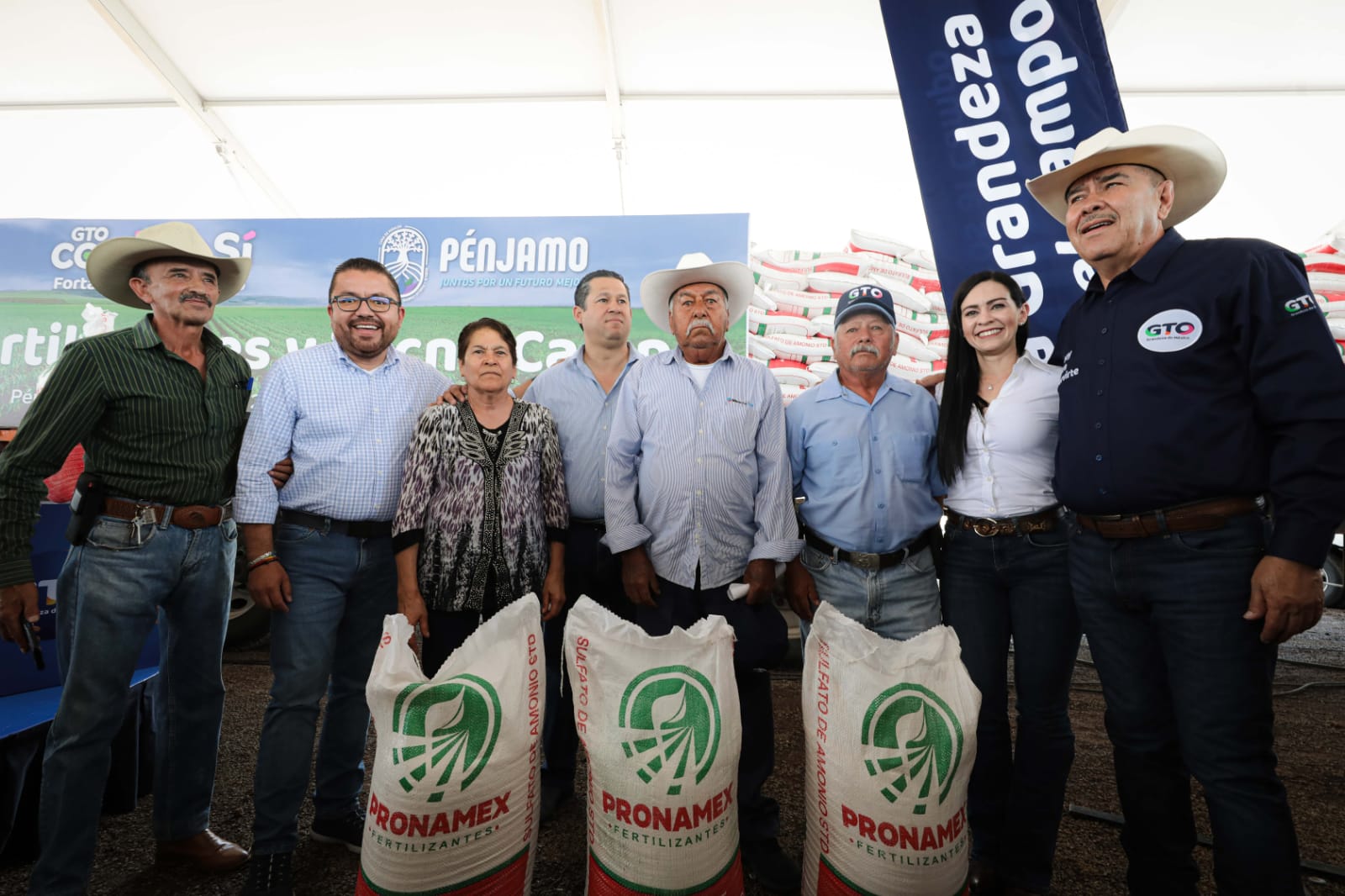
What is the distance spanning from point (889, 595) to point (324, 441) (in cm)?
161

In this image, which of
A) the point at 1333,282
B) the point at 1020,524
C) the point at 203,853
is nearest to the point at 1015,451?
the point at 1020,524

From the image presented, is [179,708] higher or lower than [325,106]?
lower

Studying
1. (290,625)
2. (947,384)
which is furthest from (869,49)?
(290,625)

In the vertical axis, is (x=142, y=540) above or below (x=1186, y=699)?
above

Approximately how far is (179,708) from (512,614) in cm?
111

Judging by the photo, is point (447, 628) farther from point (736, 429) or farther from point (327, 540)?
point (736, 429)

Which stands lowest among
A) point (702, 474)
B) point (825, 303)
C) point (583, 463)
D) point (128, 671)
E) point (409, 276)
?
point (128, 671)

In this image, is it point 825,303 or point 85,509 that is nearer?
point 85,509

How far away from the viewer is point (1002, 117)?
Answer: 2.30 m

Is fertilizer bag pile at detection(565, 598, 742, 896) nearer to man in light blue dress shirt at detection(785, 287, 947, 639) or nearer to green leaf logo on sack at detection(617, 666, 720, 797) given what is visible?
green leaf logo on sack at detection(617, 666, 720, 797)

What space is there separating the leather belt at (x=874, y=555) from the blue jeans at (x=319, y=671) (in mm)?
1251

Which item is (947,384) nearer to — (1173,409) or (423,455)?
(1173,409)

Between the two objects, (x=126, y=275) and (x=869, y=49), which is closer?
(x=126, y=275)

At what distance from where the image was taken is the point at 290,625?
5.97ft
